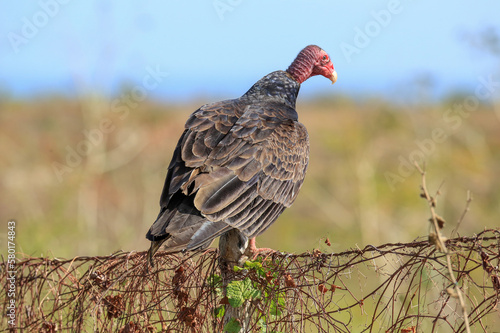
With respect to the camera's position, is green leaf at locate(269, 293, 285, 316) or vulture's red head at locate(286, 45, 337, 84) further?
vulture's red head at locate(286, 45, 337, 84)

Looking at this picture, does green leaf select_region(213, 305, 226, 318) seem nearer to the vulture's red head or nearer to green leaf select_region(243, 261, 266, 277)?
green leaf select_region(243, 261, 266, 277)

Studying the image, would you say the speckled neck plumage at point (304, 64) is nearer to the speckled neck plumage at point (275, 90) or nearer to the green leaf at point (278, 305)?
the speckled neck plumage at point (275, 90)

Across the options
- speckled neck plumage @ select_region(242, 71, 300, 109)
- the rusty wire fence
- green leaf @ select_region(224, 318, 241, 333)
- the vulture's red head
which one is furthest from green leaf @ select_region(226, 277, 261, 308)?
the vulture's red head

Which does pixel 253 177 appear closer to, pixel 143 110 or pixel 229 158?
pixel 229 158

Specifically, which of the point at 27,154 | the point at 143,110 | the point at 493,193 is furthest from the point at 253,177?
the point at 143,110

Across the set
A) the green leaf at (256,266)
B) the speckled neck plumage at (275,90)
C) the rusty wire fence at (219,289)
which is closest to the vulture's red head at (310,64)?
the speckled neck plumage at (275,90)

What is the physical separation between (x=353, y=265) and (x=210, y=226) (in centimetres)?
85

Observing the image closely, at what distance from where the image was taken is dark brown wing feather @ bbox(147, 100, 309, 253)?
3.17 m

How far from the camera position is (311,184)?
1302cm

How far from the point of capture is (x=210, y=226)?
317cm

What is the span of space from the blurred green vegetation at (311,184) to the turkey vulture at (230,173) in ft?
14.8

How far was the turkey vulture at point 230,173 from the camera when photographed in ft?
10.3

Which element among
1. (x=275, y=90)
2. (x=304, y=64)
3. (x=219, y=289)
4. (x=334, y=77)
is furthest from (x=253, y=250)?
(x=334, y=77)

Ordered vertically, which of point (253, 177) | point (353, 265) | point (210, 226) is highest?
point (253, 177)
